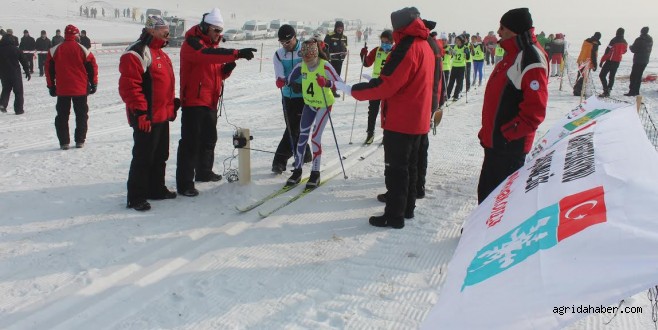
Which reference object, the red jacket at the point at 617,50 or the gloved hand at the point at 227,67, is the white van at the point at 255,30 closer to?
the red jacket at the point at 617,50

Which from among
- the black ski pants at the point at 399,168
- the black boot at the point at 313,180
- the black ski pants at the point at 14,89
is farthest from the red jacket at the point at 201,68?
the black ski pants at the point at 14,89

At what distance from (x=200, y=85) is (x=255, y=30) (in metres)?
36.4

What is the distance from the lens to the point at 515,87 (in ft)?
12.3

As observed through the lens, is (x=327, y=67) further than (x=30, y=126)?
No

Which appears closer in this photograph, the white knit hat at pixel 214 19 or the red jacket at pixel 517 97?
the red jacket at pixel 517 97

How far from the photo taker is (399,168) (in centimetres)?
450

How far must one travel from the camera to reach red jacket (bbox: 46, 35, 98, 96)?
24.1ft

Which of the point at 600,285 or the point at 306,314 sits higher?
the point at 600,285

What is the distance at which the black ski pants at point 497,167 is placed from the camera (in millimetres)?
3984

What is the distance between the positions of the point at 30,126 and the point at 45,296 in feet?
22.7

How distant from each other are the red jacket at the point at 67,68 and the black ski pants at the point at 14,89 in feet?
12.4

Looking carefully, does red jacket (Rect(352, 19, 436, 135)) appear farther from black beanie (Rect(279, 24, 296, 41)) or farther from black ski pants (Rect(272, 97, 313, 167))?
black ski pants (Rect(272, 97, 313, 167))

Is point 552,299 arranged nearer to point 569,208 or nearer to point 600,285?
point 600,285

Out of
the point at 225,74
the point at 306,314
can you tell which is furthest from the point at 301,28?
the point at 306,314
